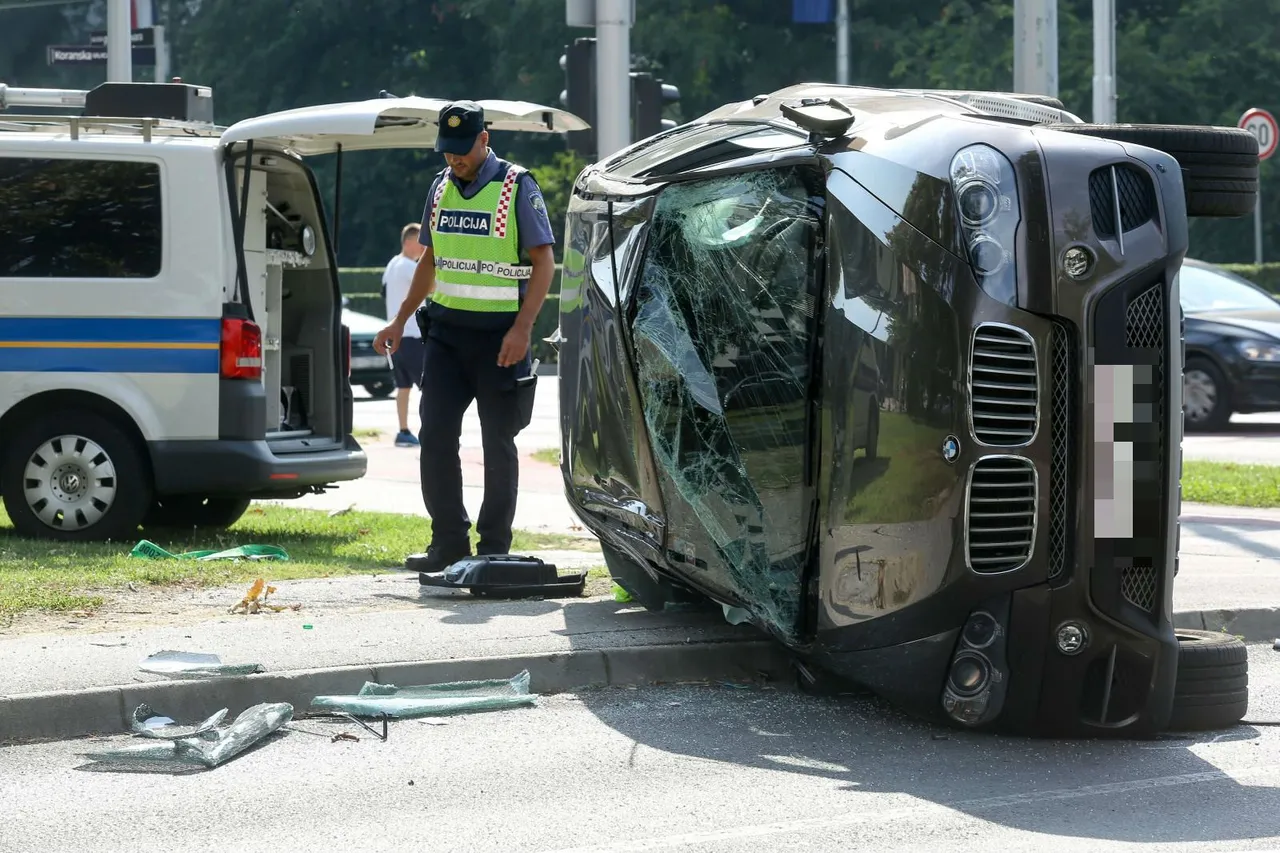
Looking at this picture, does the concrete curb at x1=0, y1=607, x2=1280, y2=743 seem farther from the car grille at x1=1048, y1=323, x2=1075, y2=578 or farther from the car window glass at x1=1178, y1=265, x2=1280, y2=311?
the car window glass at x1=1178, y1=265, x2=1280, y2=311

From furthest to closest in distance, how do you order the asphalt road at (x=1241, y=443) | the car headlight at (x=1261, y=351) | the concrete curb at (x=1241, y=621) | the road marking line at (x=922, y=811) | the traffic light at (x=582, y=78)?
the car headlight at (x=1261, y=351), the asphalt road at (x=1241, y=443), the traffic light at (x=582, y=78), the concrete curb at (x=1241, y=621), the road marking line at (x=922, y=811)

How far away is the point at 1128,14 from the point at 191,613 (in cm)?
3657

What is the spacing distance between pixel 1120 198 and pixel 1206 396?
12.4 meters

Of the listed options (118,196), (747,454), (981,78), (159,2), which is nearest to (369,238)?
(159,2)

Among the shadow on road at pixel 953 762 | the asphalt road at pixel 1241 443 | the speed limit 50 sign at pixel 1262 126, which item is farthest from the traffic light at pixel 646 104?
the speed limit 50 sign at pixel 1262 126

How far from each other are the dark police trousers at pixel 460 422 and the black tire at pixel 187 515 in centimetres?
248

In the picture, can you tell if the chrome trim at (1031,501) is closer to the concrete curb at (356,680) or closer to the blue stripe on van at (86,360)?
the concrete curb at (356,680)

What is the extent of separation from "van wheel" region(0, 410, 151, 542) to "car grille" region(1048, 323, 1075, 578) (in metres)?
5.30

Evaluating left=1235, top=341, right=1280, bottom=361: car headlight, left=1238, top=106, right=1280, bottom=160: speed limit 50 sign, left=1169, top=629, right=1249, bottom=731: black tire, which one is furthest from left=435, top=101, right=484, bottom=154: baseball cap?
left=1238, top=106, right=1280, bottom=160: speed limit 50 sign

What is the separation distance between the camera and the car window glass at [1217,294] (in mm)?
17797

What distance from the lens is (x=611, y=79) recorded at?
41.3 ft

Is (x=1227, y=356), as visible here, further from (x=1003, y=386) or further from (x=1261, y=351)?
(x=1003, y=386)

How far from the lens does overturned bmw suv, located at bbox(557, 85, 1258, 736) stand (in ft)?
18.0

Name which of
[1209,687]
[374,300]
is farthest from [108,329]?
[374,300]
